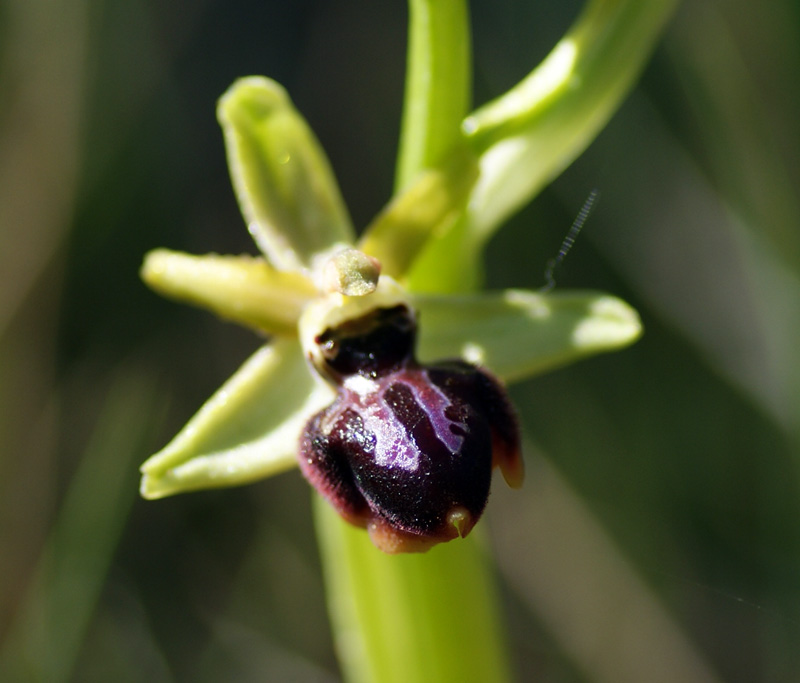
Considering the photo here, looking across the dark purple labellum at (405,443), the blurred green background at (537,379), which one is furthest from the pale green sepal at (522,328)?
the blurred green background at (537,379)

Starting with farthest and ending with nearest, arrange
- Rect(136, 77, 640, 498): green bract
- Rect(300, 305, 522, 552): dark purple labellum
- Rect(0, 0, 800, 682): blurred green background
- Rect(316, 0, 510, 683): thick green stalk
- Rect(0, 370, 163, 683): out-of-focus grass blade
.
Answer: Rect(0, 0, 800, 682): blurred green background < Rect(0, 370, 163, 683): out-of-focus grass blade < Rect(316, 0, 510, 683): thick green stalk < Rect(136, 77, 640, 498): green bract < Rect(300, 305, 522, 552): dark purple labellum

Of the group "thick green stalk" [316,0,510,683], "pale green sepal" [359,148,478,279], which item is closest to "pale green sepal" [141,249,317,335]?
"pale green sepal" [359,148,478,279]

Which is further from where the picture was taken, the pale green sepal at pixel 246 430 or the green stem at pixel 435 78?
the green stem at pixel 435 78

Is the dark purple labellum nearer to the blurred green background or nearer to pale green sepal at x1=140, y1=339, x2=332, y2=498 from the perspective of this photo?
pale green sepal at x1=140, y1=339, x2=332, y2=498

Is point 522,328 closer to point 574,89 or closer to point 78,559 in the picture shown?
point 574,89

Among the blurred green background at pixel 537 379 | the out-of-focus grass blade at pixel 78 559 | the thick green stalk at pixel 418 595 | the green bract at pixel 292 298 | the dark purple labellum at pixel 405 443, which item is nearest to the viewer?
the dark purple labellum at pixel 405 443

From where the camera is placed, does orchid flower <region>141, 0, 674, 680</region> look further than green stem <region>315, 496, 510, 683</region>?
No

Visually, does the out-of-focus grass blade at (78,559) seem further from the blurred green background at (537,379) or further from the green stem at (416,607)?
the green stem at (416,607)
